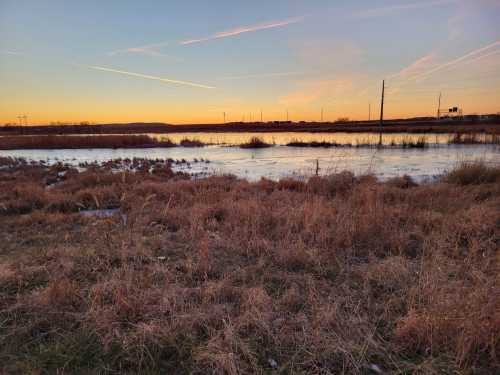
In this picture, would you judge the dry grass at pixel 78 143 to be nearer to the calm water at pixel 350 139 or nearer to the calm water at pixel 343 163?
the calm water at pixel 350 139

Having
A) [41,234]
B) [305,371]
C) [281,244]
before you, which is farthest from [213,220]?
[305,371]

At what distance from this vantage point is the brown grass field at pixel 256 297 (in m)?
2.33

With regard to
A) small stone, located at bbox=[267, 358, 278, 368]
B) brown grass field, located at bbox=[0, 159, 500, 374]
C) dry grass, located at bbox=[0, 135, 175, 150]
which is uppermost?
dry grass, located at bbox=[0, 135, 175, 150]

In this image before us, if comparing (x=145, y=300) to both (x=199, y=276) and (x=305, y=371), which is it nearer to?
(x=199, y=276)

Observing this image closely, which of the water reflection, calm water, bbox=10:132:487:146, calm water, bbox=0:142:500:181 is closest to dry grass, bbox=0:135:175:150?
calm water, bbox=10:132:487:146

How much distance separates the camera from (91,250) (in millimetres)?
4305

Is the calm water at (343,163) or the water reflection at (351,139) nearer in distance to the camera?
the calm water at (343,163)

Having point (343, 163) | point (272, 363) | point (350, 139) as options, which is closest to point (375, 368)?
point (272, 363)

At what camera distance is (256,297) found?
2.98 metres

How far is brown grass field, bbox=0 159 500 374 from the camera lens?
7.65 ft

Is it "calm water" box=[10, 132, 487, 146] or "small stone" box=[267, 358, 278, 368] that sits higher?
"calm water" box=[10, 132, 487, 146]

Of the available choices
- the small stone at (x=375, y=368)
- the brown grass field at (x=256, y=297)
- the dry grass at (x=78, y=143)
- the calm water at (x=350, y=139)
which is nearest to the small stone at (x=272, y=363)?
the brown grass field at (x=256, y=297)

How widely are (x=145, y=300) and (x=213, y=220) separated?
295cm

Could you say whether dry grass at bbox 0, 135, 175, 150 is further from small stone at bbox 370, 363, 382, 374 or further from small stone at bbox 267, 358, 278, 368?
small stone at bbox 370, 363, 382, 374
